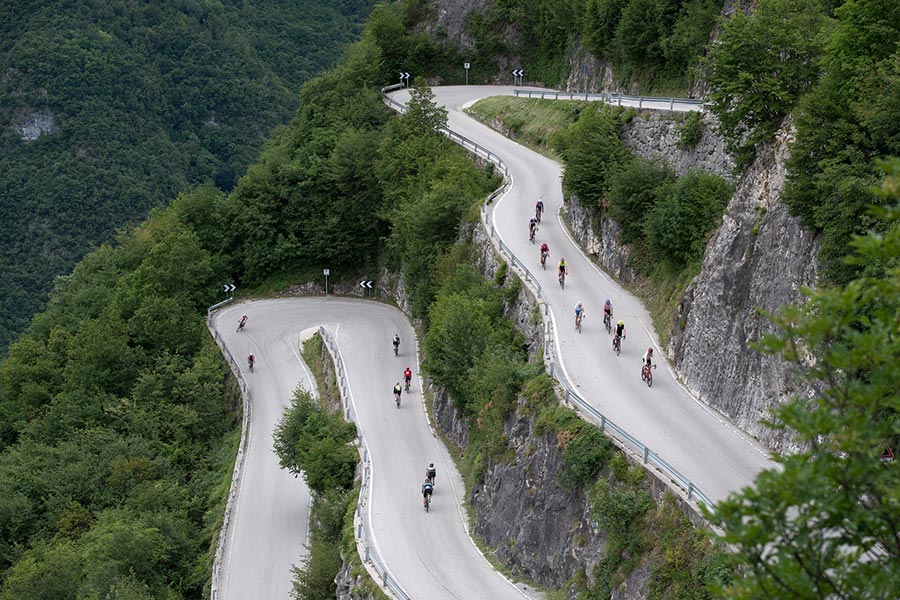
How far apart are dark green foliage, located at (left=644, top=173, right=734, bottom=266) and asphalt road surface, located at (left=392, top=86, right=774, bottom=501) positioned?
7.81 ft

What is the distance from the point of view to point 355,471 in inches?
1307

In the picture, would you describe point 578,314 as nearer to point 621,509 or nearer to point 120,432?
point 621,509

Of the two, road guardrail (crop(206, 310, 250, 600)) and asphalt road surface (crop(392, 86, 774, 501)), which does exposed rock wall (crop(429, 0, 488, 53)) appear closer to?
asphalt road surface (crop(392, 86, 774, 501))

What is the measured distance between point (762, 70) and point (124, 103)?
107 m

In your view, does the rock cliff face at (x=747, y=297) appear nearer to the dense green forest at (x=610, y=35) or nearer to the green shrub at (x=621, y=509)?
the green shrub at (x=621, y=509)

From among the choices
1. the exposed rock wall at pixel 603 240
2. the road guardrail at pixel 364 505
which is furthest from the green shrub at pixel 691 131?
the road guardrail at pixel 364 505

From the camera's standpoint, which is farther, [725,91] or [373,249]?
[373,249]

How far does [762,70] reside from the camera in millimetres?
27312

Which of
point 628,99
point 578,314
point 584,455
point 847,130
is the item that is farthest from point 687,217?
point 628,99

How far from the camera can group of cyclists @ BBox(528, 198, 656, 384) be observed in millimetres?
27391

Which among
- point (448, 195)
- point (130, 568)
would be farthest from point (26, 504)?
point (448, 195)

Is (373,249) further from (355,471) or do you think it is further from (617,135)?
(355,471)

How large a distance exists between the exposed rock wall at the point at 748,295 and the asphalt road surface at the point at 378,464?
23.2 ft

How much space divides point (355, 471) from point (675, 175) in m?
14.4
